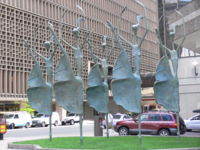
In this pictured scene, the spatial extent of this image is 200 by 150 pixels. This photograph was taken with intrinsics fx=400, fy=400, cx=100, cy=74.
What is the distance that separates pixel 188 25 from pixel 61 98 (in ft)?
23.6

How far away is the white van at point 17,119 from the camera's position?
147 feet

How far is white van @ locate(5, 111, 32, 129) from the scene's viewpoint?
44938 mm

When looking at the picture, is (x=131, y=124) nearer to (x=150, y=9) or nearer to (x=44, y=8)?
(x=44, y=8)

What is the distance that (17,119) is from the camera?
150ft

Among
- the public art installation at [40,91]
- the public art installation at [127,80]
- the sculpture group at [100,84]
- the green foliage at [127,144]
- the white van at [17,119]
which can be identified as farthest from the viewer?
the white van at [17,119]

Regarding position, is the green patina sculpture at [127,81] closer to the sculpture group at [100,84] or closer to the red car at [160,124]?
the sculpture group at [100,84]

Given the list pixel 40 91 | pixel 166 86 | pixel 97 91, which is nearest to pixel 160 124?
pixel 166 86

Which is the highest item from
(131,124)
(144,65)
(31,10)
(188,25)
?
(31,10)

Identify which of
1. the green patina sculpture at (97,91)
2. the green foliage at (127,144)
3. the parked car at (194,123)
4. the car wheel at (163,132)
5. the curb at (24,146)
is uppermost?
the green patina sculpture at (97,91)

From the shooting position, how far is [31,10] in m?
63.6

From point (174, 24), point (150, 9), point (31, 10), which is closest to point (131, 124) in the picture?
point (174, 24)

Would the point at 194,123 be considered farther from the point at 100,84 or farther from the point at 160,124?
the point at 100,84

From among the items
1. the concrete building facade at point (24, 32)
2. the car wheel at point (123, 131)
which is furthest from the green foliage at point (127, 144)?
the concrete building facade at point (24, 32)

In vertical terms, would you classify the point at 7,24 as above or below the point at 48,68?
above
